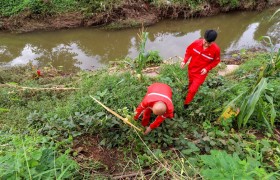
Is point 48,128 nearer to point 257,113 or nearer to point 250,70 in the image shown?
point 257,113

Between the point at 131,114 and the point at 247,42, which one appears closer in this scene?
the point at 131,114

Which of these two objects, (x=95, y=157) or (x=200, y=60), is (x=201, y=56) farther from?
(x=95, y=157)

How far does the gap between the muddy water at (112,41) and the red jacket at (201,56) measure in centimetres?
350

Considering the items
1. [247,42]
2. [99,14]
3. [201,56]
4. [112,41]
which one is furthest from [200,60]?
[99,14]

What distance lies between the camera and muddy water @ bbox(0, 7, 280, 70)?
6902mm

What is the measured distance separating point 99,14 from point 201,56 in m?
5.57

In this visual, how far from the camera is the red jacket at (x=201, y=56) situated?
352 cm

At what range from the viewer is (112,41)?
7.81 meters

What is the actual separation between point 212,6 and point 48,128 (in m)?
8.43

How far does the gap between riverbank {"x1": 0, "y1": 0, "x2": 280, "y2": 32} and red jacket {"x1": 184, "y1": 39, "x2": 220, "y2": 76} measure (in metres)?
5.14

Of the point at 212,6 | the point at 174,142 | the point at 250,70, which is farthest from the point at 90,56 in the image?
the point at 212,6

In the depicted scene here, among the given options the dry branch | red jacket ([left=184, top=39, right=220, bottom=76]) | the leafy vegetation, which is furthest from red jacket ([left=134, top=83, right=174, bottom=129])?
the leafy vegetation

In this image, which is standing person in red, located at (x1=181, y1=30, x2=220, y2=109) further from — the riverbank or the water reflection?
the riverbank

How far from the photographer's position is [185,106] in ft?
12.3
